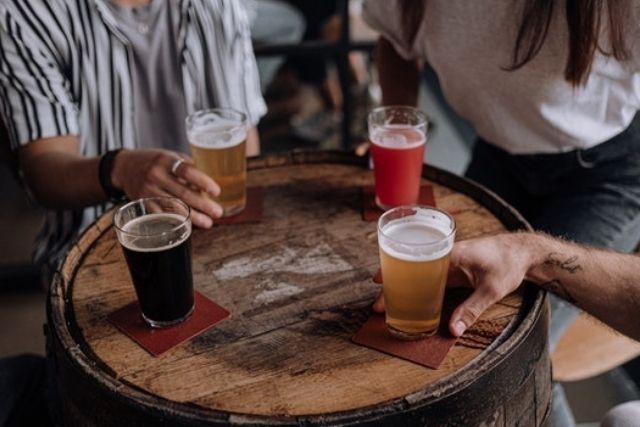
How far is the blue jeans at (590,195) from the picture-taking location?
5.20ft

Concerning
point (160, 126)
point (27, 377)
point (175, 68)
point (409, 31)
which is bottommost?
point (27, 377)

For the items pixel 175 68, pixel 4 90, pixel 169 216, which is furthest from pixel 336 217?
pixel 4 90

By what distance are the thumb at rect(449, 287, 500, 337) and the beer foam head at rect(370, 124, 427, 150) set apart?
386 mm

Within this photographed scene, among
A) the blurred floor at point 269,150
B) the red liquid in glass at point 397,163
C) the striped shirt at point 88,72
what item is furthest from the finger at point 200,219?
the blurred floor at point 269,150

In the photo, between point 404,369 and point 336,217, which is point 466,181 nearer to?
point 336,217

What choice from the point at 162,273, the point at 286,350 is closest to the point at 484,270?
the point at 286,350

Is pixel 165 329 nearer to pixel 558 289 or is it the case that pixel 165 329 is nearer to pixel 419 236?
pixel 419 236

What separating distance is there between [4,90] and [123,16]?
1.09 feet

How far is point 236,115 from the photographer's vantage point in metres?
1.45

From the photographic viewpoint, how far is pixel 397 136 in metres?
1.42

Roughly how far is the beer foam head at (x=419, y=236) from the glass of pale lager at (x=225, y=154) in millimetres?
406

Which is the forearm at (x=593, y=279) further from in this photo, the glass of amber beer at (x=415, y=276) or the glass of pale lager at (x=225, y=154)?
the glass of pale lager at (x=225, y=154)

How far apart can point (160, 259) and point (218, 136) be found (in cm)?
41

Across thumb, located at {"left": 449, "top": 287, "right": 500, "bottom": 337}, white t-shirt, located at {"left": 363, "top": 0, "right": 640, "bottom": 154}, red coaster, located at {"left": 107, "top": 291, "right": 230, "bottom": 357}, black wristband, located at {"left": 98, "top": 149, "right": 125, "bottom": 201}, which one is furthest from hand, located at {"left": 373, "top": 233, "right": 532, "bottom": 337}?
black wristband, located at {"left": 98, "top": 149, "right": 125, "bottom": 201}
